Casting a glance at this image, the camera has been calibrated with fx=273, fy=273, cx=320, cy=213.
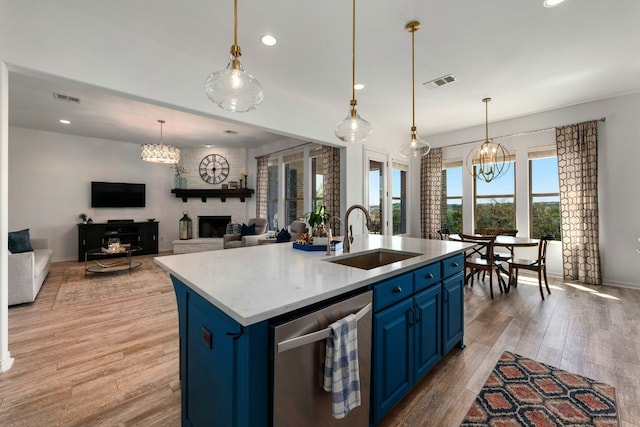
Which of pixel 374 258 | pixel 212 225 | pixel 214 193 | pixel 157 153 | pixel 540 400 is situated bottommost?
pixel 540 400

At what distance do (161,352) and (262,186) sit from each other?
17.6ft

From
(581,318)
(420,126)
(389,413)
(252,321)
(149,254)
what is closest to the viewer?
(252,321)

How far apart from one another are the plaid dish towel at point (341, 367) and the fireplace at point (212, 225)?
726 cm

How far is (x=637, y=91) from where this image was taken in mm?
4094

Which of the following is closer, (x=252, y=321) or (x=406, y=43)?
(x=252, y=321)

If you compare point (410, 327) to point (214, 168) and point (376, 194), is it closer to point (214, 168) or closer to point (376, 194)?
point (376, 194)

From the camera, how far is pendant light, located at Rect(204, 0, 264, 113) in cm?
162

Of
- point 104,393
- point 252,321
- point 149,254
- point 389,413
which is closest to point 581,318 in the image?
point 389,413

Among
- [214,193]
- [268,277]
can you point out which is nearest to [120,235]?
[214,193]

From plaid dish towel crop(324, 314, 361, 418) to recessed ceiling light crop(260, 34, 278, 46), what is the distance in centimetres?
279

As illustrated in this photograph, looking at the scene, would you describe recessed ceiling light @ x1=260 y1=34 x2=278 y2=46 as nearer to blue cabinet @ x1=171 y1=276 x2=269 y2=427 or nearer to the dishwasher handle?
blue cabinet @ x1=171 y1=276 x2=269 y2=427

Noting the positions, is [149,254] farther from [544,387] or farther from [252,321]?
[544,387]

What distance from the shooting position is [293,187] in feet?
22.1

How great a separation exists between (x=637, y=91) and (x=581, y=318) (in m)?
3.66
